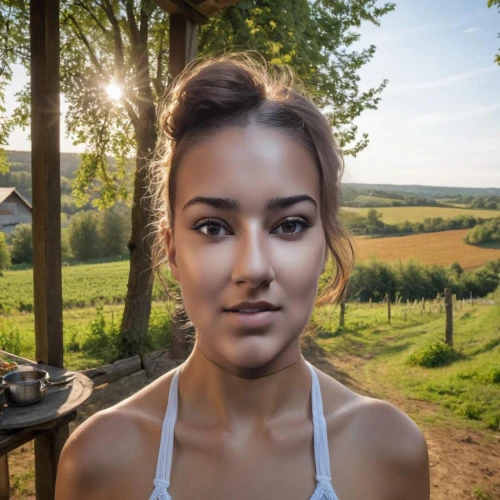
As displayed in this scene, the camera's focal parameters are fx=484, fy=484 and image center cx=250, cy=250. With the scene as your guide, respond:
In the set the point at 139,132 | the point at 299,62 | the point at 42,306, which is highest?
the point at 299,62

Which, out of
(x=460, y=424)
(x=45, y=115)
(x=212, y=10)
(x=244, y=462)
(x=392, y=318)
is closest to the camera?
(x=244, y=462)

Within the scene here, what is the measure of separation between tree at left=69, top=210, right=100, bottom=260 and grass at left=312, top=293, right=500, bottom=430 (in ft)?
45.2

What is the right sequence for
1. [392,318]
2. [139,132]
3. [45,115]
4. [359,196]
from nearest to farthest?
[359,196] → [45,115] → [139,132] → [392,318]

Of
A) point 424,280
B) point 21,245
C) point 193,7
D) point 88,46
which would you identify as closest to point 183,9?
point 193,7

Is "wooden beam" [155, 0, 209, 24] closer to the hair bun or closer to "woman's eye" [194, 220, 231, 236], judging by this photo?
the hair bun

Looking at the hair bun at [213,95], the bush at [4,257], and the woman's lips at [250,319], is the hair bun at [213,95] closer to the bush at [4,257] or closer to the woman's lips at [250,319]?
the woman's lips at [250,319]

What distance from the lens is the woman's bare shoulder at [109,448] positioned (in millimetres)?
1162

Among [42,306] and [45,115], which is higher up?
[45,115]

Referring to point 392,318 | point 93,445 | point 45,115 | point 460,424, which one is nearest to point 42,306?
point 45,115

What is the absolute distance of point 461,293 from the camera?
15211 millimetres

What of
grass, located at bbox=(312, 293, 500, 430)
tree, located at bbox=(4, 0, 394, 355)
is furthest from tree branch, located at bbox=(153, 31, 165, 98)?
grass, located at bbox=(312, 293, 500, 430)

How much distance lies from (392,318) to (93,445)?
1336 centimetres

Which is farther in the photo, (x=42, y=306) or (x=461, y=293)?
(x=461, y=293)

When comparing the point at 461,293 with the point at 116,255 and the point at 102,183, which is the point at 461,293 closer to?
the point at 102,183
